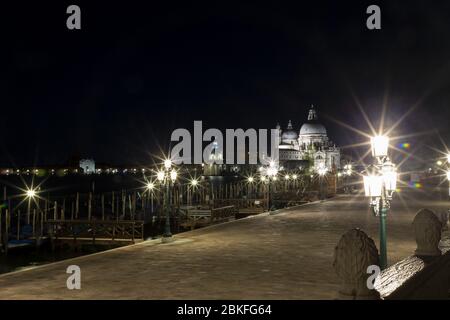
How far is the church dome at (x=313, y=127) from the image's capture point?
171 metres

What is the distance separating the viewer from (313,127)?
17125 cm

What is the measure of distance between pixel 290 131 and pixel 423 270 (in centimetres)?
17506

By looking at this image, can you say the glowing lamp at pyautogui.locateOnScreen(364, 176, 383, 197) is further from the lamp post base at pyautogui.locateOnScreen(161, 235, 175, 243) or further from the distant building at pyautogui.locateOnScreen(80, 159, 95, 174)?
the distant building at pyautogui.locateOnScreen(80, 159, 95, 174)

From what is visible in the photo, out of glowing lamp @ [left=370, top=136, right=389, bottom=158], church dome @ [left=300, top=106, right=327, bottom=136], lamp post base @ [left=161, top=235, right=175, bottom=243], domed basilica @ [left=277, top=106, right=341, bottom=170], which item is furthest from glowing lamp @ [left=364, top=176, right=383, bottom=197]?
church dome @ [left=300, top=106, right=327, bottom=136]

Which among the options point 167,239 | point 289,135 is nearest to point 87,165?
point 289,135

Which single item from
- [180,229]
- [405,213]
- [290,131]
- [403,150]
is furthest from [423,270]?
[290,131]

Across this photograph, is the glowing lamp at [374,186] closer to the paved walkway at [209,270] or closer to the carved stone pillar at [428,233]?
the carved stone pillar at [428,233]

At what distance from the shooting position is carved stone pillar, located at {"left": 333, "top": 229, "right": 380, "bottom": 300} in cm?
696

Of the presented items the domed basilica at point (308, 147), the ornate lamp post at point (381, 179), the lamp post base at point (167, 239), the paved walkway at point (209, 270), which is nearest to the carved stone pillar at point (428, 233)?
the ornate lamp post at point (381, 179)

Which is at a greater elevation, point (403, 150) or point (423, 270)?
point (403, 150)

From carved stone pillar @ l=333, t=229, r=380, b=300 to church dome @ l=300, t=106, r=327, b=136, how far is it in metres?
166
